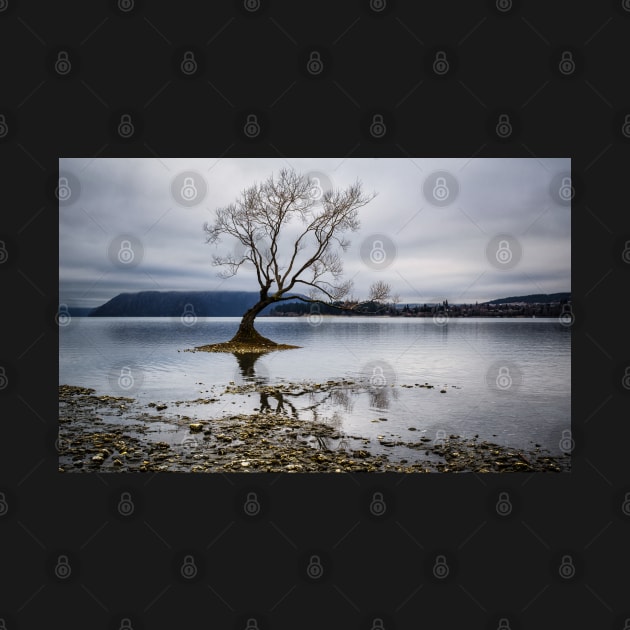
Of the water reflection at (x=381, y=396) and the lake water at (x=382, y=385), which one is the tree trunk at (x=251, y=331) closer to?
the lake water at (x=382, y=385)

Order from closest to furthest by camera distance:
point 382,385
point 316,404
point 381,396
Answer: point 316,404, point 381,396, point 382,385

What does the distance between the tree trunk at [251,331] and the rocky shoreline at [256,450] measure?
14493mm

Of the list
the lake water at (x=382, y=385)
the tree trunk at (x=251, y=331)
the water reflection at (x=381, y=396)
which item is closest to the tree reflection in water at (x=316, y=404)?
the lake water at (x=382, y=385)

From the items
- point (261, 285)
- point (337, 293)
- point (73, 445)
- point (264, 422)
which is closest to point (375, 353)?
point (337, 293)

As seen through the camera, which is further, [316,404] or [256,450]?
[316,404]

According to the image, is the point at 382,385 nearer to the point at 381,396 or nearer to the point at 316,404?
the point at 381,396

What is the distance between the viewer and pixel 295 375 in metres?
12.9

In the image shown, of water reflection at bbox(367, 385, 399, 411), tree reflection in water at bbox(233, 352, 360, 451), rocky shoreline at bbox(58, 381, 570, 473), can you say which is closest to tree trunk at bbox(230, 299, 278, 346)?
tree reflection in water at bbox(233, 352, 360, 451)

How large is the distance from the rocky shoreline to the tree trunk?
1449 centimetres

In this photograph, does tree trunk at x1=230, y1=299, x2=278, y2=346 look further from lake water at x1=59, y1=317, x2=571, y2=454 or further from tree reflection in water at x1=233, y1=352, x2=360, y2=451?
tree reflection in water at x1=233, y1=352, x2=360, y2=451

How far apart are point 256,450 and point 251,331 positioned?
1706 cm

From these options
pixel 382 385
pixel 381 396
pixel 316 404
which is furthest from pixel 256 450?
pixel 382 385

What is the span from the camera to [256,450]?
6238 mm

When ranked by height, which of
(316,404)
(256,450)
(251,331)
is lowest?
(256,450)
